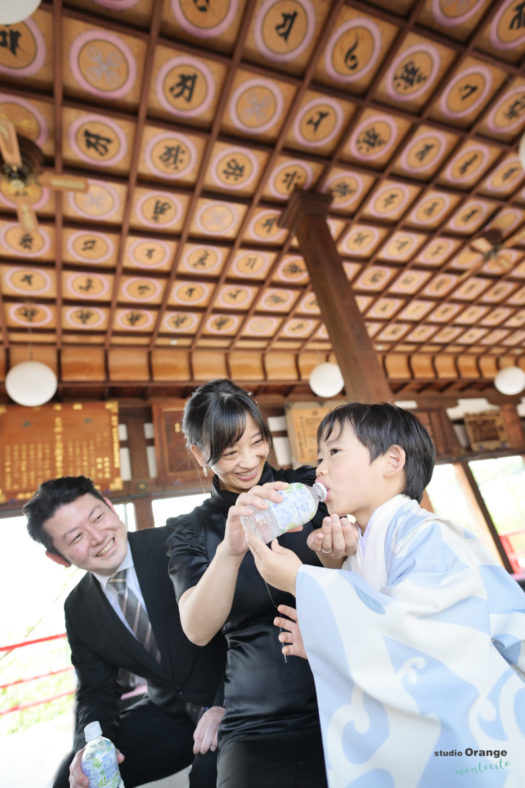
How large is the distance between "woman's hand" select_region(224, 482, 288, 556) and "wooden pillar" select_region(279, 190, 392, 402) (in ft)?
9.55

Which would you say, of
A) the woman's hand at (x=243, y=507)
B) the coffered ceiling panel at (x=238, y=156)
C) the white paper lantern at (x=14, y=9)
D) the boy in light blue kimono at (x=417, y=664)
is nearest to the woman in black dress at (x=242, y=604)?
the woman's hand at (x=243, y=507)

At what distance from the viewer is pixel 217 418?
4.78ft

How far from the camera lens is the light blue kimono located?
0.83 meters

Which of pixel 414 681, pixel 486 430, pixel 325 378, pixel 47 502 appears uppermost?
pixel 325 378

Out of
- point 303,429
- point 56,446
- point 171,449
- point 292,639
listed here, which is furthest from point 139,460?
point 292,639

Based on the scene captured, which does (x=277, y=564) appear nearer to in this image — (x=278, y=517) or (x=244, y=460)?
(x=278, y=517)

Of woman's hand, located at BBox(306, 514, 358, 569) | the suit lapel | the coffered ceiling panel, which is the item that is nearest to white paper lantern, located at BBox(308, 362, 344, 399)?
the coffered ceiling panel

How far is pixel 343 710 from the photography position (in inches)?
34.7

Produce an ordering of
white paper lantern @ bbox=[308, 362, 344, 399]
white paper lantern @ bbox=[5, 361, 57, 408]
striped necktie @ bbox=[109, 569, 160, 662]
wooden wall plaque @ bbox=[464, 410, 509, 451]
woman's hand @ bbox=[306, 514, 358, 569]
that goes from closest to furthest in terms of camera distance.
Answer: woman's hand @ bbox=[306, 514, 358, 569]
striped necktie @ bbox=[109, 569, 160, 662]
white paper lantern @ bbox=[5, 361, 57, 408]
white paper lantern @ bbox=[308, 362, 344, 399]
wooden wall plaque @ bbox=[464, 410, 509, 451]

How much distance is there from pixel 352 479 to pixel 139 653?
122 cm

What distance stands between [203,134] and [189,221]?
947mm

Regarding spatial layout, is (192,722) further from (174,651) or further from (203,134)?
→ (203,134)

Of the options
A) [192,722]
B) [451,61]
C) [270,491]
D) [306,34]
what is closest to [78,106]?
[306,34]

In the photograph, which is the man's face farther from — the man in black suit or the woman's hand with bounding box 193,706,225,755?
the woman's hand with bounding box 193,706,225,755
